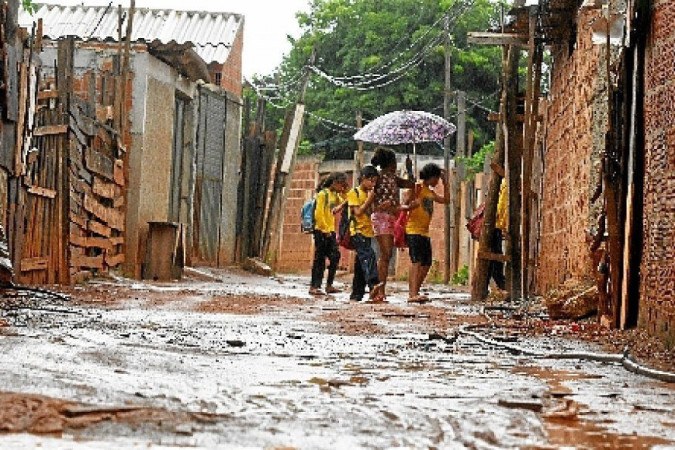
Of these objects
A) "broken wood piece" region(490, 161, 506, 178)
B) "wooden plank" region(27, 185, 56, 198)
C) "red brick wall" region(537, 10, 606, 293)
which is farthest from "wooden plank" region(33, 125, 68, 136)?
"red brick wall" region(537, 10, 606, 293)

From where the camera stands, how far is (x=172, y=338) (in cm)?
644

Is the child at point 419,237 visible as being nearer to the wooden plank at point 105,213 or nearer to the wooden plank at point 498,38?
the wooden plank at point 498,38

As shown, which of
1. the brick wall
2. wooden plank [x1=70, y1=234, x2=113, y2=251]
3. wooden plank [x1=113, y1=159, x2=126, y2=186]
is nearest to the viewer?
the brick wall

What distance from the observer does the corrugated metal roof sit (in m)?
21.5

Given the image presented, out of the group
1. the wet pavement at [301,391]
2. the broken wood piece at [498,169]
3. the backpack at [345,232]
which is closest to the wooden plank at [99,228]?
the backpack at [345,232]

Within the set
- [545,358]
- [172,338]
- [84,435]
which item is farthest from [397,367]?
[84,435]

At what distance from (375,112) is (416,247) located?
67.4 feet

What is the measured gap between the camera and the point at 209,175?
78.2 ft

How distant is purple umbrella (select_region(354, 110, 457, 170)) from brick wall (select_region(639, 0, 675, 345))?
8.29m

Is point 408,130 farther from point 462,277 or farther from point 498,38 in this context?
point 462,277

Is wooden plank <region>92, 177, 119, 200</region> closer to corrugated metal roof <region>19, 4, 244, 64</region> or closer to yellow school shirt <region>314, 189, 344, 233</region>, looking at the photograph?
yellow school shirt <region>314, 189, 344, 233</region>

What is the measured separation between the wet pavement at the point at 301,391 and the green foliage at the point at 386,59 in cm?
2526

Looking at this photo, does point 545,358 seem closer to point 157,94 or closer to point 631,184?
point 631,184

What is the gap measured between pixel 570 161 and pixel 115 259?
26.3 feet
